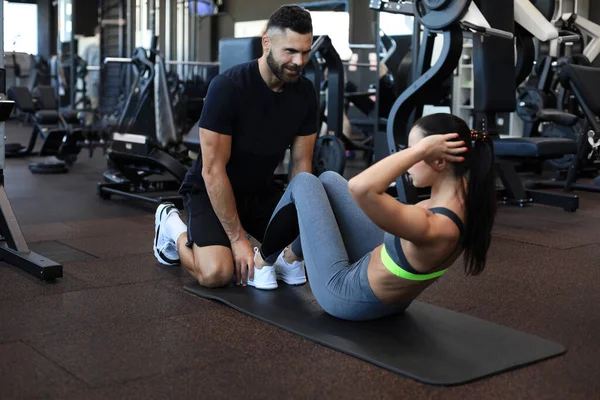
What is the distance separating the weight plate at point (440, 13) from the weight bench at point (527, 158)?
912mm

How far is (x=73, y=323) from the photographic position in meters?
2.23

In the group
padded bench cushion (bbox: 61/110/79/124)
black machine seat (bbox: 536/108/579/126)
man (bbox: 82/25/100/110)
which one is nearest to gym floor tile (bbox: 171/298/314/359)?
black machine seat (bbox: 536/108/579/126)

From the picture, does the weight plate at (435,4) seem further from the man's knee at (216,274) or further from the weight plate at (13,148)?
the weight plate at (13,148)

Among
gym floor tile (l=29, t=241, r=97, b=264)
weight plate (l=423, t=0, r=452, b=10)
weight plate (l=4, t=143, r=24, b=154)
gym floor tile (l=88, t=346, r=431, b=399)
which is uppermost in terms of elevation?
weight plate (l=423, t=0, r=452, b=10)

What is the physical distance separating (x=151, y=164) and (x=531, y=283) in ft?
8.82

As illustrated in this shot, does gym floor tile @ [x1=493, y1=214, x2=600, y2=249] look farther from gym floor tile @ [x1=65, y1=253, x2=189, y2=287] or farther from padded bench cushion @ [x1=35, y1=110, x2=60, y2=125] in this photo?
padded bench cushion @ [x1=35, y1=110, x2=60, y2=125]

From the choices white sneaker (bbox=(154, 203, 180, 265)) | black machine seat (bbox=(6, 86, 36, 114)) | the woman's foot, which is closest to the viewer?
the woman's foot

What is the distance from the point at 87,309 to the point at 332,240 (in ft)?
2.73

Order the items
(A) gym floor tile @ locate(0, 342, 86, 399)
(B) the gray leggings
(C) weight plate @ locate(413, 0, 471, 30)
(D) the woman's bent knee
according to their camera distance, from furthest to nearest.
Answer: (C) weight plate @ locate(413, 0, 471, 30)
(D) the woman's bent knee
(B) the gray leggings
(A) gym floor tile @ locate(0, 342, 86, 399)

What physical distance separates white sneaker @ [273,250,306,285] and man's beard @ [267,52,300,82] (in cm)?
63

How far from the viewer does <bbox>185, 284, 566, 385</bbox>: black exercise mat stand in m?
1.87

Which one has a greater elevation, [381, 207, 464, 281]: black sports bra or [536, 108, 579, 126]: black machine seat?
[536, 108, 579, 126]: black machine seat

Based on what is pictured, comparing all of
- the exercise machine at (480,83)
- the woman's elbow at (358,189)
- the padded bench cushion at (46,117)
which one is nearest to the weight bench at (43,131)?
the padded bench cushion at (46,117)

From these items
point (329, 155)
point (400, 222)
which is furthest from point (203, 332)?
point (329, 155)
